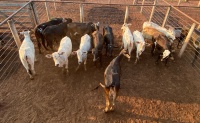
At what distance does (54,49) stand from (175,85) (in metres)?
5.59

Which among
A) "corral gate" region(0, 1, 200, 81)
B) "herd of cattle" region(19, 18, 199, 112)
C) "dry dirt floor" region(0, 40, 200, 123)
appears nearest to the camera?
"dry dirt floor" region(0, 40, 200, 123)

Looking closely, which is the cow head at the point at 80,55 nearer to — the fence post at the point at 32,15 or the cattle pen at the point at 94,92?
the cattle pen at the point at 94,92

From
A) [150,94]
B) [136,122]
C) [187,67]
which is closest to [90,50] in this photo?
[150,94]

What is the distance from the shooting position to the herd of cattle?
18.8 feet

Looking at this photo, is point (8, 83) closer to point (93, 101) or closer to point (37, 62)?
point (37, 62)

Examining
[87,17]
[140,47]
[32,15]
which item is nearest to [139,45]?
[140,47]

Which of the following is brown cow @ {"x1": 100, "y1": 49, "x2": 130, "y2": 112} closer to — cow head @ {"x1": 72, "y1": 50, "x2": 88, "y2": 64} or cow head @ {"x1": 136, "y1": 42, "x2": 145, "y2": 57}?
cow head @ {"x1": 72, "y1": 50, "x2": 88, "y2": 64}

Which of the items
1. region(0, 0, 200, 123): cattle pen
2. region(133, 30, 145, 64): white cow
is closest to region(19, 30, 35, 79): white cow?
region(0, 0, 200, 123): cattle pen

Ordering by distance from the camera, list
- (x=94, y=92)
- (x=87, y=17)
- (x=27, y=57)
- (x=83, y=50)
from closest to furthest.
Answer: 1. (x=27, y=57)
2. (x=94, y=92)
3. (x=83, y=50)
4. (x=87, y=17)

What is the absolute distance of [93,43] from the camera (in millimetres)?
7207

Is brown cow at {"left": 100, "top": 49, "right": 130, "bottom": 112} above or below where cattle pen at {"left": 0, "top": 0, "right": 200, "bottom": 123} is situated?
above

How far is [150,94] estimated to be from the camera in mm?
5906

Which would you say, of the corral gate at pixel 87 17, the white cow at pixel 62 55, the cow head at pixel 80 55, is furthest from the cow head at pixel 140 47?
the white cow at pixel 62 55

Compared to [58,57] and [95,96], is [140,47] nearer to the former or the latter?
[95,96]
